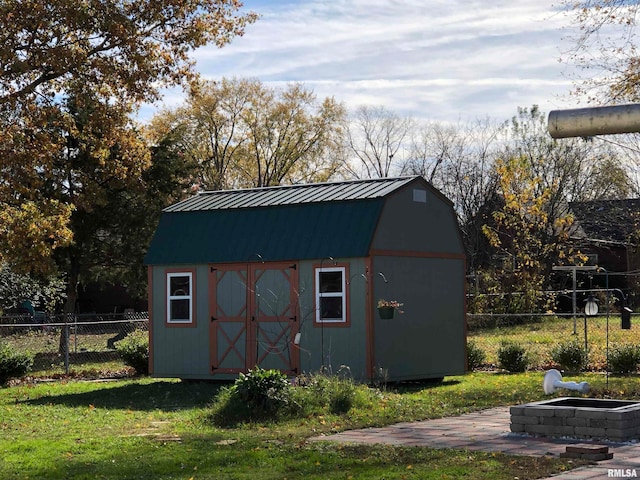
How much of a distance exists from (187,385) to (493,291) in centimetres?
1648

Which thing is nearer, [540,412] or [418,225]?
[540,412]

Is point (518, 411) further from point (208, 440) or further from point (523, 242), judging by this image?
point (523, 242)

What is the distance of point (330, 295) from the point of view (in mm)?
17938

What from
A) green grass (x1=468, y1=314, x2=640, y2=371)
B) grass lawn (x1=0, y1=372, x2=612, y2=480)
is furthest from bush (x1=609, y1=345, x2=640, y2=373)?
grass lawn (x1=0, y1=372, x2=612, y2=480)

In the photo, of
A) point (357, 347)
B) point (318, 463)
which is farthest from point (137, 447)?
point (357, 347)

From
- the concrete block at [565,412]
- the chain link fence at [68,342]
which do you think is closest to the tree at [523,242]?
the chain link fence at [68,342]

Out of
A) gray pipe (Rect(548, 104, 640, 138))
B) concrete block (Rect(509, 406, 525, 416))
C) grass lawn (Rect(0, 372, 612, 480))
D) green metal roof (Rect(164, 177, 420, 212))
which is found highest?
green metal roof (Rect(164, 177, 420, 212))

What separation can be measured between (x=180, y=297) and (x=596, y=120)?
16.0m

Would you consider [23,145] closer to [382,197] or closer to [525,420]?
[382,197]

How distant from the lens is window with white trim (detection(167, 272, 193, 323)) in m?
19.8

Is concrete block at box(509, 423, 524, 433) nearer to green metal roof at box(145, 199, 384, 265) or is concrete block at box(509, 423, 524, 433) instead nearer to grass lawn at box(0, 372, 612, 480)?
grass lawn at box(0, 372, 612, 480)

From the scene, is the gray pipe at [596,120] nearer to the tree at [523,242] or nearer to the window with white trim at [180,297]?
the window with white trim at [180,297]

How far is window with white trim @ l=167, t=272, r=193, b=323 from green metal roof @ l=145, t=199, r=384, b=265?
0.35 metres

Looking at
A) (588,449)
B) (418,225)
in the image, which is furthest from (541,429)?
(418,225)
